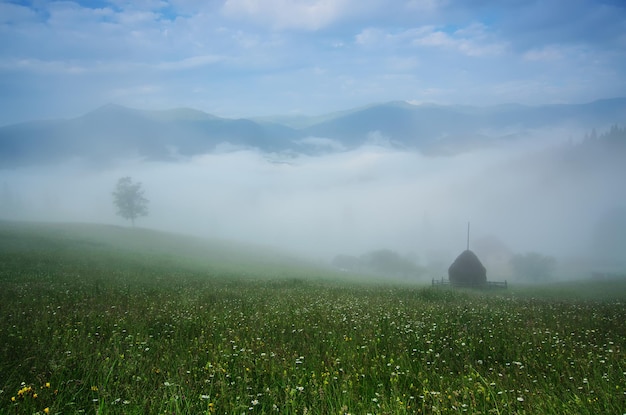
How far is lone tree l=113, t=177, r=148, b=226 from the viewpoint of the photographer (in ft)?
349

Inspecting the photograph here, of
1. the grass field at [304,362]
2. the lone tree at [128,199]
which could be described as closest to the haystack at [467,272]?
the grass field at [304,362]

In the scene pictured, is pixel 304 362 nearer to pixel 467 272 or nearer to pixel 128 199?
pixel 467 272

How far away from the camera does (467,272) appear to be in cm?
→ 5453

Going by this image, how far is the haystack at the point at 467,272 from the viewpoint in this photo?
5403 centimetres

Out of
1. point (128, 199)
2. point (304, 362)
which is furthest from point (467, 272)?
→ point (128, 199)

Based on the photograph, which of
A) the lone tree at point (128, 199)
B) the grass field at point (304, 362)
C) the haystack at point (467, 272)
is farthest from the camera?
the lone tree at point (128, 199)

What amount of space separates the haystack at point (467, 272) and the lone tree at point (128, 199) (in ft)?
280

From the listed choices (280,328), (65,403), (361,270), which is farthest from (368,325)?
(361,270)

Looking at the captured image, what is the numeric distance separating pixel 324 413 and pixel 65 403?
3610 millimetres

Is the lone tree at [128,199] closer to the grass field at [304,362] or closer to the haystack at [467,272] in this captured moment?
the haystack at [467,272]

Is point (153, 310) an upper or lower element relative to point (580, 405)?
lower

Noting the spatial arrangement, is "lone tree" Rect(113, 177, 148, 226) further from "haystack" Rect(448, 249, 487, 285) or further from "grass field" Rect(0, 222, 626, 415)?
"grass field" Rect(0, 222, 626, 415)

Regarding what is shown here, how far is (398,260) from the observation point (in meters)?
122

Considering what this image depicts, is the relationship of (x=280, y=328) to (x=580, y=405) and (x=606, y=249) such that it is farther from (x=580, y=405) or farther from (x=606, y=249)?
(x=606, y=249)
